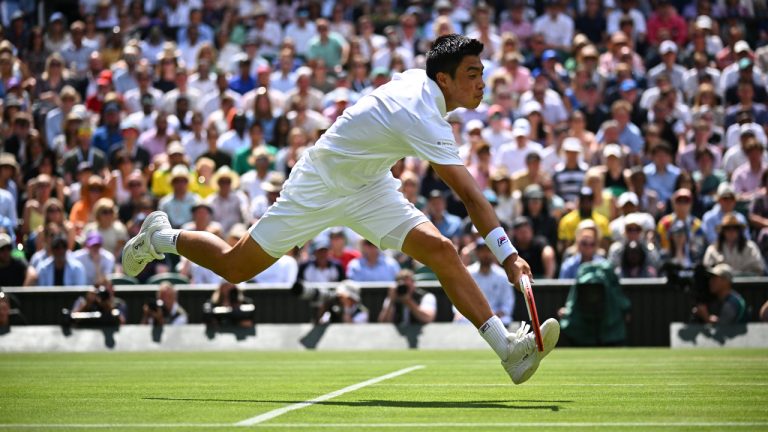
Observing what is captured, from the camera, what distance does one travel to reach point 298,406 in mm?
7234

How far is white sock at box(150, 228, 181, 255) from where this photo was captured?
30.1ft

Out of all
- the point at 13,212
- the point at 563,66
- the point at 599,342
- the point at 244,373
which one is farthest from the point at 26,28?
the point at 244,373

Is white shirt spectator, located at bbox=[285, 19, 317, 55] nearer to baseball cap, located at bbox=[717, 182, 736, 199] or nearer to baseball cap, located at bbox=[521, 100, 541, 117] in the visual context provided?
baseball cap, located at bbox=[521, 100, 541, 117]

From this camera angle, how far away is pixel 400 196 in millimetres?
8414

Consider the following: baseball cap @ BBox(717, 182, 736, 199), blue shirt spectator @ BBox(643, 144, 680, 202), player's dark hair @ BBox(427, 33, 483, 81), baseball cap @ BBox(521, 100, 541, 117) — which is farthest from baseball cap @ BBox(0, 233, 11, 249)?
player's dark hair @ BBox(427, 33, 483, 81)

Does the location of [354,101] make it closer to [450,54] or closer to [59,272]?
[59,272]

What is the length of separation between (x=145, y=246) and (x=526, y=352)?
3.12 metres

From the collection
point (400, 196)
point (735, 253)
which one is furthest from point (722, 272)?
point (400, 196)

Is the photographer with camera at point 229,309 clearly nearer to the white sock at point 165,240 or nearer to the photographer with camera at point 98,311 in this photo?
the photographer with camera at point 98,311

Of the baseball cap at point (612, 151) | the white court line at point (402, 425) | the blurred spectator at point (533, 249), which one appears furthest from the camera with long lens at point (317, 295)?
the white court line at point (402, 425)

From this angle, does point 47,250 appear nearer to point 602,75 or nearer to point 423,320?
point 423,320

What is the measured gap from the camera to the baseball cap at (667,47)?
20.7 meters

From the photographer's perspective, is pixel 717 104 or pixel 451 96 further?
pixel 717 104

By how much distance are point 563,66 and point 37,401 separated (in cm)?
1591
